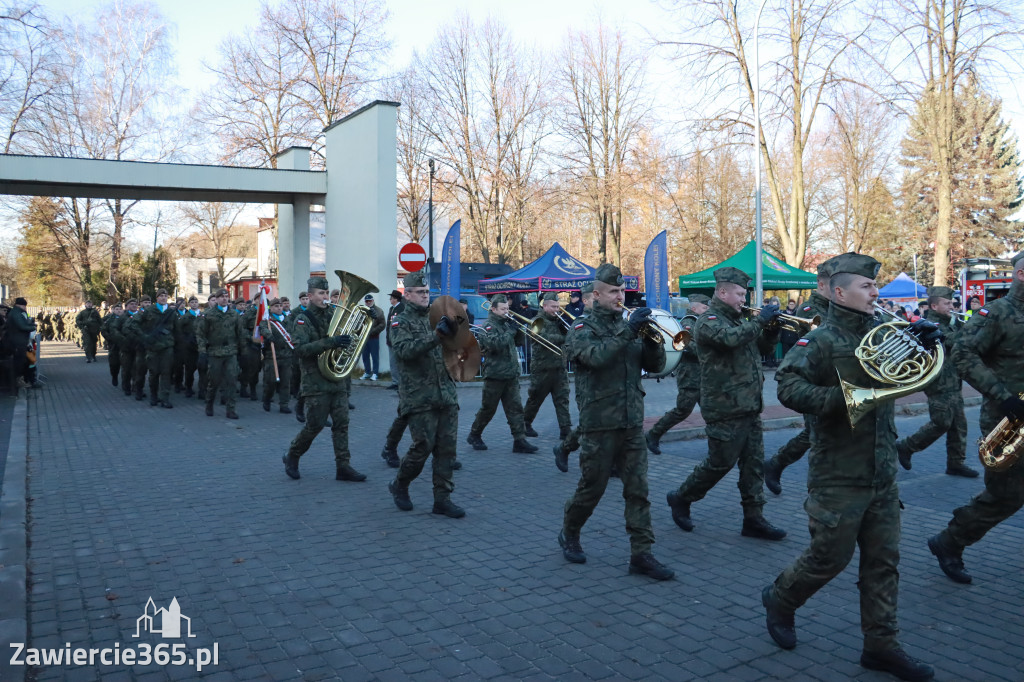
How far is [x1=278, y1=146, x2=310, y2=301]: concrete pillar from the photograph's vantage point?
21.1m

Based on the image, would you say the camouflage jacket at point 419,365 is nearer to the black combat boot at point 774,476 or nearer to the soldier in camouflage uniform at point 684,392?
the black combat boot at point 774,476

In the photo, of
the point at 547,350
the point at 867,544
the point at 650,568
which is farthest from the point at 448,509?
the point at 867,544

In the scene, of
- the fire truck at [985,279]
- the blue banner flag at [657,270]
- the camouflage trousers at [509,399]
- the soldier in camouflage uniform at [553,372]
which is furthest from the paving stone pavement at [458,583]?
the fire truck at [985,279]

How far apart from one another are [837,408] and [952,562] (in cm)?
218

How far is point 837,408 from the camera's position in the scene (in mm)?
3727

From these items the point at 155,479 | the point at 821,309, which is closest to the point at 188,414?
the point at 155,479

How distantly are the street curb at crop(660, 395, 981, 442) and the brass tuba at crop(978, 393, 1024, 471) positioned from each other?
4.41 m

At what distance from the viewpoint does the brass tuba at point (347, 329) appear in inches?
314

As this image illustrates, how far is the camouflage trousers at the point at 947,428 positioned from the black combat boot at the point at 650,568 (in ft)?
14.1

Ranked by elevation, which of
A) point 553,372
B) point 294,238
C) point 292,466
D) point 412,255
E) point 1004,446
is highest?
point 294,238

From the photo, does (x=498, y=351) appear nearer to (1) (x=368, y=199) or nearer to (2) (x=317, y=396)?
(2) (x=317, y=396)

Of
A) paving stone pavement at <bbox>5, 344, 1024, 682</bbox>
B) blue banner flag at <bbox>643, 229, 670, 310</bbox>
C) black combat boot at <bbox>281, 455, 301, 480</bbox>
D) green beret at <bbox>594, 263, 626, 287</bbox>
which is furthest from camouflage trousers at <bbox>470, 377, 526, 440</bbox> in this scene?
blue banner flag at <bbox>643, 229, 670, 310</bbox>

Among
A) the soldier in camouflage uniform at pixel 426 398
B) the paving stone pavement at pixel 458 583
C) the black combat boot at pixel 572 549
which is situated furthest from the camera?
the soldier in camouflage uniform at pixel 426 398

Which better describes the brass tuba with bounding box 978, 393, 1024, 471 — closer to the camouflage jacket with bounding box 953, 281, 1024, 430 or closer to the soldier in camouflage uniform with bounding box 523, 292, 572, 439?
the camouflage jacket with bounding box 953, 281, 1024, 430
